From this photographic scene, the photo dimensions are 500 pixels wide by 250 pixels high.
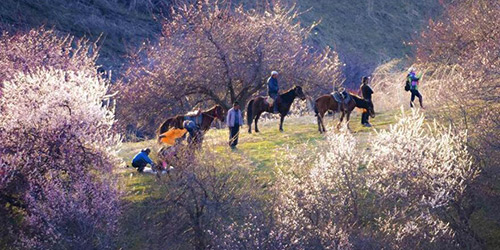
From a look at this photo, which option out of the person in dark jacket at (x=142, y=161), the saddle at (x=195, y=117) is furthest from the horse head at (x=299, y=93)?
the person in dark jacket at (x=142, y=161)

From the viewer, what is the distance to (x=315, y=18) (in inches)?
2987

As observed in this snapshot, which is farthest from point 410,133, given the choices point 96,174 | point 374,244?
point 96,174

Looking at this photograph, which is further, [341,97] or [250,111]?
[250,111]

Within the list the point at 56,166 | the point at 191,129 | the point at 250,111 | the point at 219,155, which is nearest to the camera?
the point at 56,166

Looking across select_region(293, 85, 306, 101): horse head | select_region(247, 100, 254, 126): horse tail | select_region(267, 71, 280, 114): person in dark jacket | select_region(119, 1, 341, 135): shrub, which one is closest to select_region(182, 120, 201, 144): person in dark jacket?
select_region(267, 71, 280, 114): person in dark jacket

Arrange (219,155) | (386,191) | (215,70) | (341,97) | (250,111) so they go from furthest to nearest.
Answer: (215,70) → (250,111) → (341,97) → (219,155) → (386,191)

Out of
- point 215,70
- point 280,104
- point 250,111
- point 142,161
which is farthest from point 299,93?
point 142,161

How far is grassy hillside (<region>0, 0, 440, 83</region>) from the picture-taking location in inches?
2291

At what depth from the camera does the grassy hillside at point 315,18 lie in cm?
5819

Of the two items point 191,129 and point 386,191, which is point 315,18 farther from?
point 386,191

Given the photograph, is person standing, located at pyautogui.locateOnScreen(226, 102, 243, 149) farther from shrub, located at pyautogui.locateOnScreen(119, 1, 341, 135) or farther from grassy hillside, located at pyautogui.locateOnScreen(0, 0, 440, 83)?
grassy hillside, located at pyautogui.locateOnScreen(0, 0, 440, 83)

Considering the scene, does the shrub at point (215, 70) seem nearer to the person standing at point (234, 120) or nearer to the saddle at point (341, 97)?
the saddle at point (341, 97)

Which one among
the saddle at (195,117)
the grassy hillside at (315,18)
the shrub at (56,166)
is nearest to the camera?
the shrub at (56,166)

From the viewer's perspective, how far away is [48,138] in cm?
2448
